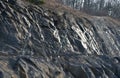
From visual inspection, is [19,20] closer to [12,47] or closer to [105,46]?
[12,47]

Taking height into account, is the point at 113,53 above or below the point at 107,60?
below

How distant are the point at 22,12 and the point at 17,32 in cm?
322

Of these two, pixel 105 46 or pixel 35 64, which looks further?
pixel 105 46

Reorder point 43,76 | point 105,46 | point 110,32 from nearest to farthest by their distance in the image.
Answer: point 43,76 < point 105,46 < point 110,32

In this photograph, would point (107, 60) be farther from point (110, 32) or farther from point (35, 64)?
point (110, 32)

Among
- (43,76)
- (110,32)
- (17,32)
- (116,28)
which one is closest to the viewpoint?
(43,76)

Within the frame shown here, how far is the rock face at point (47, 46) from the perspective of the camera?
23469 mm

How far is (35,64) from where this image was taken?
77.7 feet

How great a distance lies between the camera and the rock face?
23469 mm

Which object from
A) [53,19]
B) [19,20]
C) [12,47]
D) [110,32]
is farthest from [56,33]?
[110,32]

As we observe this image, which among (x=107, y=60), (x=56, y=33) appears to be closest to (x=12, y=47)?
(x=56, y=33)

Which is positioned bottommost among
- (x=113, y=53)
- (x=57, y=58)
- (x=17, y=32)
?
(x=113, y=53)

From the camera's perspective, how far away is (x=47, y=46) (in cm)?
2923

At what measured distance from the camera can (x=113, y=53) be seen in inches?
1553
